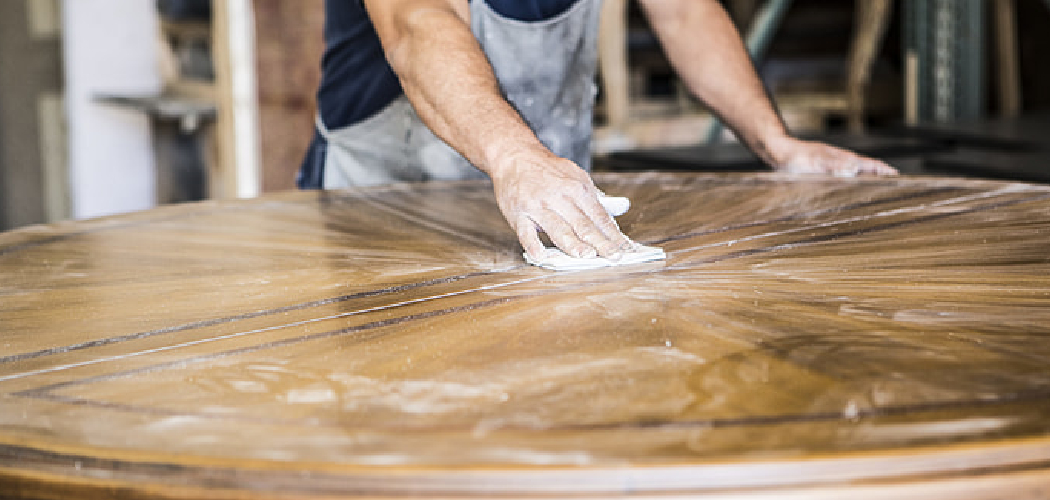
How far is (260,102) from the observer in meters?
2.94

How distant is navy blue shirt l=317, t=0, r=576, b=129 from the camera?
1.86 metres

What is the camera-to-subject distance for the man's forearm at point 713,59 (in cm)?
192

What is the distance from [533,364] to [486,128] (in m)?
0.57

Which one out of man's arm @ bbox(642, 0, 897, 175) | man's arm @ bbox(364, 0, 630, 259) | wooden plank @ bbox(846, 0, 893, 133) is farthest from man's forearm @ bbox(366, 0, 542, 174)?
wooden plank @ bbox(846, 0, 893, 133)

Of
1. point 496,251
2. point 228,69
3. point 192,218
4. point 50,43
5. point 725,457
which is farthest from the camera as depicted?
point 50,43

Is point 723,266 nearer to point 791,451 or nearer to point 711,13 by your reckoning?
point 791,451

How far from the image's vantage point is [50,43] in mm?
4203

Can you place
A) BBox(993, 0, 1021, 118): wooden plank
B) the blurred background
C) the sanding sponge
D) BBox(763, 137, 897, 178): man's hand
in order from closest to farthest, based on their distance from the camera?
1. the sanding sponge
2. BBox(763, 137, 897, 178): man's hand
3. the blurred background
4. BBox(993, 0, 1021, 118): wooden plank

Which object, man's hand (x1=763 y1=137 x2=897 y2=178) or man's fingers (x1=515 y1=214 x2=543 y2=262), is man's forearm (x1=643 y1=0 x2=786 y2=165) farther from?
man's fingers (x1=515 y1=214 x2=543 y2=262)

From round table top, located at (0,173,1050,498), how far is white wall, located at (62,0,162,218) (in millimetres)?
2666

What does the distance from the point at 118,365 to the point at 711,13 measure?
154 centimetres

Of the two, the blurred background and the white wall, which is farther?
the white wall

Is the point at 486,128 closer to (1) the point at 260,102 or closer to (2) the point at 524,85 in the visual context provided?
(2) the point at 524,85

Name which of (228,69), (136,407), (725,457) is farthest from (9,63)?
(725,457)
